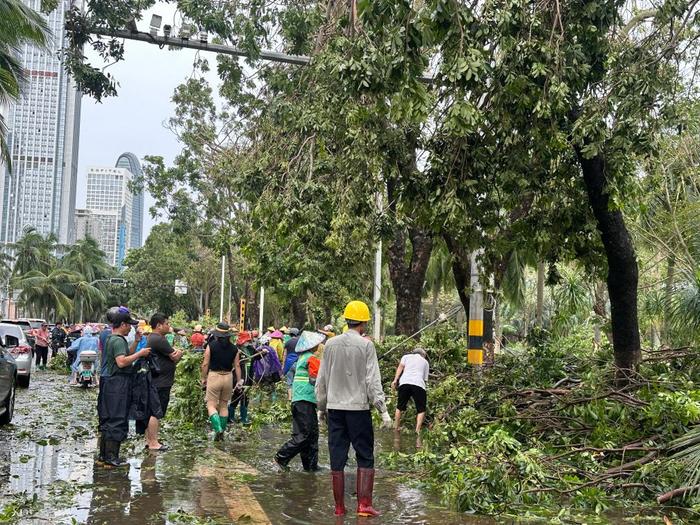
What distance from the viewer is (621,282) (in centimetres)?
1116

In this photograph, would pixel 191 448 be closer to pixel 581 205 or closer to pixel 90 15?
pixel 581 205

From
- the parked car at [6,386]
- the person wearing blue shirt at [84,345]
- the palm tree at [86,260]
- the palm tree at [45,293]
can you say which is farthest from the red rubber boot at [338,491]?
the palm tree at [86,260]

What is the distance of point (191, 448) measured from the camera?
11.0 m

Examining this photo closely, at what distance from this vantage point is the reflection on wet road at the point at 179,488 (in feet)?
23.1

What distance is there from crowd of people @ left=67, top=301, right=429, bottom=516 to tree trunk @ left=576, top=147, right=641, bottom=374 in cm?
309

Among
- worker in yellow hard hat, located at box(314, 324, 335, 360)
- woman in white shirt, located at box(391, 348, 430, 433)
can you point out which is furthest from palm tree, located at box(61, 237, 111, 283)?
woman in white shirt, located at box(391, 348, 430, 433)

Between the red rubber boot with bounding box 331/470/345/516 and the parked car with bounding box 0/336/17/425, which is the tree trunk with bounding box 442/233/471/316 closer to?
the parked car with bounding box 0/336/17/425

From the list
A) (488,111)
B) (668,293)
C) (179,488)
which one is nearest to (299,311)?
(668,293)

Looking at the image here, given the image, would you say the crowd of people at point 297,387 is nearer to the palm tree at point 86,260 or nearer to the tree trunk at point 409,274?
the tree trunk at point 409,274

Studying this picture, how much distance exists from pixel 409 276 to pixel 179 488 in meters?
10.5

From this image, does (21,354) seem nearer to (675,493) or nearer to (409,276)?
(409,276)

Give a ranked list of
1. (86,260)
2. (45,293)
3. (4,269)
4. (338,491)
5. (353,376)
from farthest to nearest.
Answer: (86,260)
(45,293)
(4,269)
(353,376)
(338,491)

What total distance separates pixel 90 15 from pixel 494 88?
7.88m

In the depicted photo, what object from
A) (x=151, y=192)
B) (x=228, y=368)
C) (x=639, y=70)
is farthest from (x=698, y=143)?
Answer: (x=151, y=192)
